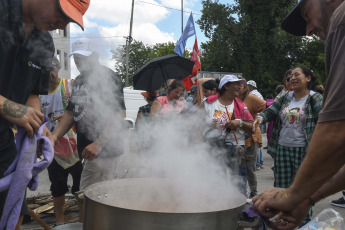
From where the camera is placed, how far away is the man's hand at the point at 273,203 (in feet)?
4.65

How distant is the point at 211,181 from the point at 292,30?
124cm

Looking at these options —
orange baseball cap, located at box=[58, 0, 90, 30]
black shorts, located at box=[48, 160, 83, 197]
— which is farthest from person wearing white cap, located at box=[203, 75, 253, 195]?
orange baseball cap, located at box=[58, 0, 90, 30]

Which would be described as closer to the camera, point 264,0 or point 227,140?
point 227,140

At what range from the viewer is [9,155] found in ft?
5.77

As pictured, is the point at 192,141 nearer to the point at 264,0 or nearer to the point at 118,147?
the point at 118,147

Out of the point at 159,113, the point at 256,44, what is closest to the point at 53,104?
the point at 159,113

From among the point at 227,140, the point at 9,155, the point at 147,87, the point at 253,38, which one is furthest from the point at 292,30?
the point at 253,38

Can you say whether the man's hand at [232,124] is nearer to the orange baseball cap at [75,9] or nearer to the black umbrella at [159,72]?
the black umbrella at [159,72]

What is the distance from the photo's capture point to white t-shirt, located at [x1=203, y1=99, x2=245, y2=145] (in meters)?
4.15

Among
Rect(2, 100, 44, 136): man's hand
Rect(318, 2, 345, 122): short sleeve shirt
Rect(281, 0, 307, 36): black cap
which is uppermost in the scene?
Rect(281, 0, 307, 36): black cap

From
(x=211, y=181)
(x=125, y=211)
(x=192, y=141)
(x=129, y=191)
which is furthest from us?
(x=192, y=141)

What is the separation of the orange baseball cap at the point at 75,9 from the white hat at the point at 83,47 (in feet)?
3.32

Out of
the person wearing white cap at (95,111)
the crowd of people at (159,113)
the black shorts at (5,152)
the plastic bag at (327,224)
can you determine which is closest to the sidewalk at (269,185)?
the crowd of people at (159,113)

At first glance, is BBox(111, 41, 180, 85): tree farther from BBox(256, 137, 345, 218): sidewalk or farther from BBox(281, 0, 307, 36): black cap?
BBox(256, 137, 345, 218): sidewalk
